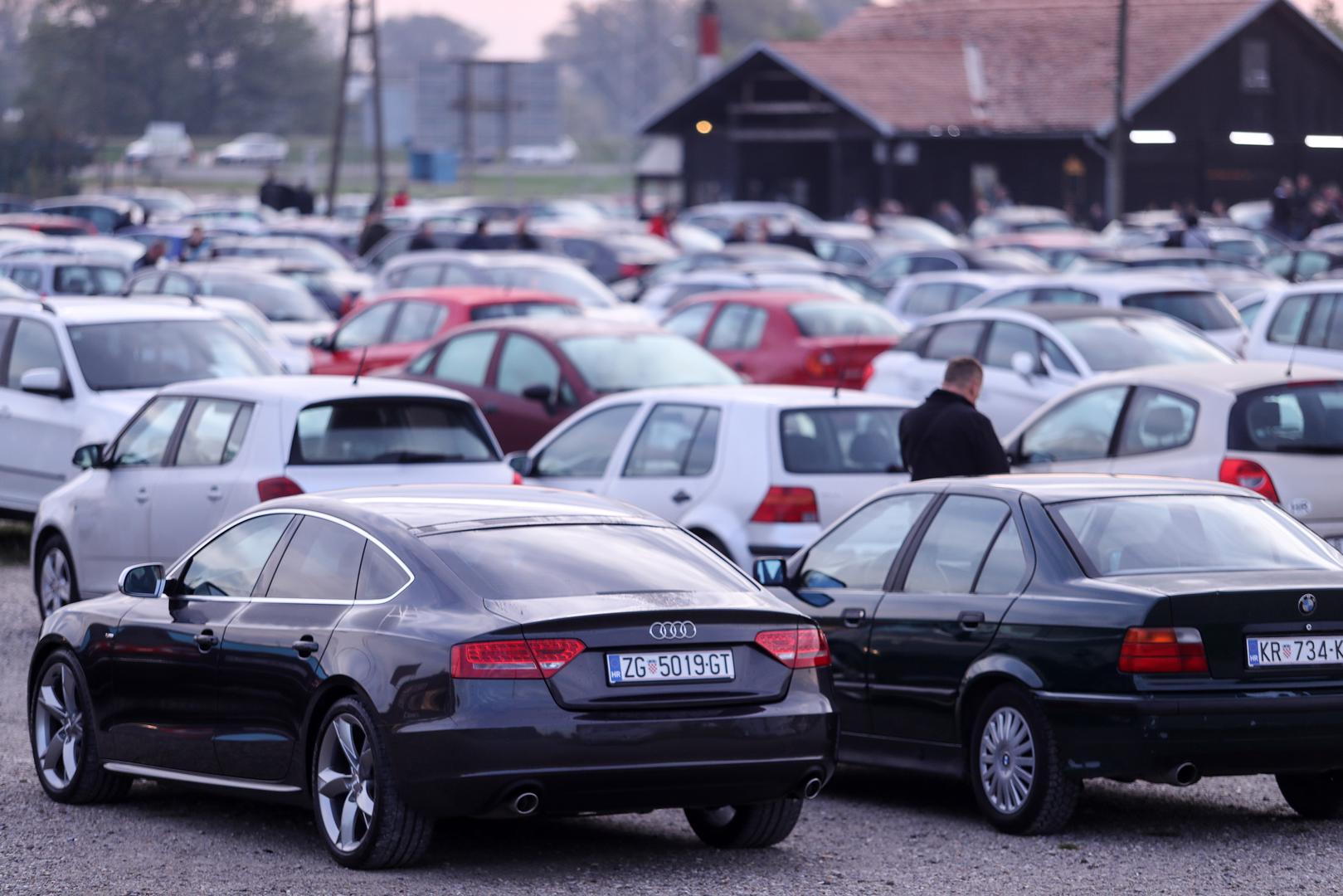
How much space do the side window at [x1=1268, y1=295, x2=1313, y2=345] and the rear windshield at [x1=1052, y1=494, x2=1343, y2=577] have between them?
32.6ft

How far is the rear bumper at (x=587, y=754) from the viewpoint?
7.47m

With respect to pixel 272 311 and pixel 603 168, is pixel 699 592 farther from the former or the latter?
pixel 603 168

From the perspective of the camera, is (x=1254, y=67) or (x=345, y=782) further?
(x=1254, y=67)

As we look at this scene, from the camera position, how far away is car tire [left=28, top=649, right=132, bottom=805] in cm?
927

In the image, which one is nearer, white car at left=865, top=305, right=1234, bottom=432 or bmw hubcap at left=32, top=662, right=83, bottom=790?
Answer: bmw hubcap at left=32, top=662, right=83, bottom=790

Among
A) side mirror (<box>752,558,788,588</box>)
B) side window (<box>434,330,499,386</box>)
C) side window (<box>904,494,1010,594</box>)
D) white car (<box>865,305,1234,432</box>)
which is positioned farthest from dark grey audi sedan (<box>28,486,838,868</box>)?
white car (<box>865,305,1234,432</box>)

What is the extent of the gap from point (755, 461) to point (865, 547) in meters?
3.20

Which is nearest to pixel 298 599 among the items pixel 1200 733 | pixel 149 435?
pixel 1200 733

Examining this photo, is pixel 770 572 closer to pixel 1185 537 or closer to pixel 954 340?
pixel 1185 537

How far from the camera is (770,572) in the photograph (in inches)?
375

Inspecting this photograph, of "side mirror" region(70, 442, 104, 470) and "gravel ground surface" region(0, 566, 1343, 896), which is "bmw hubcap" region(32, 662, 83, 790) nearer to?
"gravel ground surface" region(0, 566, 1343, 896)

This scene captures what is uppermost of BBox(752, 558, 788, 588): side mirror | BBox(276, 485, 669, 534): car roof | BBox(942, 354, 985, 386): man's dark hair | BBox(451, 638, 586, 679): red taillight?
BBox(942, 354, 985, 386): man's dark hair

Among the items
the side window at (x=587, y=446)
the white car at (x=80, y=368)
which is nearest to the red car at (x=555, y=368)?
the white car at (x=80, y=368)

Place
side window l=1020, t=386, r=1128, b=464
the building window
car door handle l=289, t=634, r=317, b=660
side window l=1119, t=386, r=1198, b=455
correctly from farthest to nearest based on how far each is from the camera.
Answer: the building window, side window l=1020, t=386, r=1128, b=464, side window l=1119, t=386, r=1198, b=455, car door handle l=289, t=634, r=317, b=660
